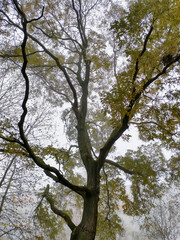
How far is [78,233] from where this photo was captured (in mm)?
3131

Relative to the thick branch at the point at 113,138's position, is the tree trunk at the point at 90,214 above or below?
below

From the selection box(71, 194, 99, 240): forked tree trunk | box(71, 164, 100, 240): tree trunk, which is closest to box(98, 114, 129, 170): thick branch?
box(71, 164, 100, 240): tree trunk

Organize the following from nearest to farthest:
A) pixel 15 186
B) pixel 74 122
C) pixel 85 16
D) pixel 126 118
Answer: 1. pixel 126 118
2. pixel 15 186
3. pixel 85 16
4. pixel 74 122

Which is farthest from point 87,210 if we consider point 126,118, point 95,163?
point 126,118

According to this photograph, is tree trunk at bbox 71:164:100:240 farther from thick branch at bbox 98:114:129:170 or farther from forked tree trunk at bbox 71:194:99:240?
thick branch at bbox 98:114:129:170

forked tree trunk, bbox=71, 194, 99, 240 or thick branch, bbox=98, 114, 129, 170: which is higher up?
thick branch, bbox=98, 114, 129, 170

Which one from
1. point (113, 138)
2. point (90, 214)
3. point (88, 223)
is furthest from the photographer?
point (113, 138)

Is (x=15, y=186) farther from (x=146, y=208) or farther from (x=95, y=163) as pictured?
(x=146, y=208)

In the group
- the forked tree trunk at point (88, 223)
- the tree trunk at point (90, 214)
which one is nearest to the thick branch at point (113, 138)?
the tree trunk at point (90, 214)

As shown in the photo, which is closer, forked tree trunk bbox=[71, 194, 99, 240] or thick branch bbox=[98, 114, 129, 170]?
forked tree trunk bbox=[71, 194, 99, 240]

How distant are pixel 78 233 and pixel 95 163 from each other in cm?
153

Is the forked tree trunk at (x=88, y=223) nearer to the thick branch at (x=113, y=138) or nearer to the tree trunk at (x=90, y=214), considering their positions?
the tree trunk at (x=90, y=214)

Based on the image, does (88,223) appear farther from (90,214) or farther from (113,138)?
(113,138)

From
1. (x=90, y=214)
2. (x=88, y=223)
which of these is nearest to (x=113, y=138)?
(x=90, y=214)
